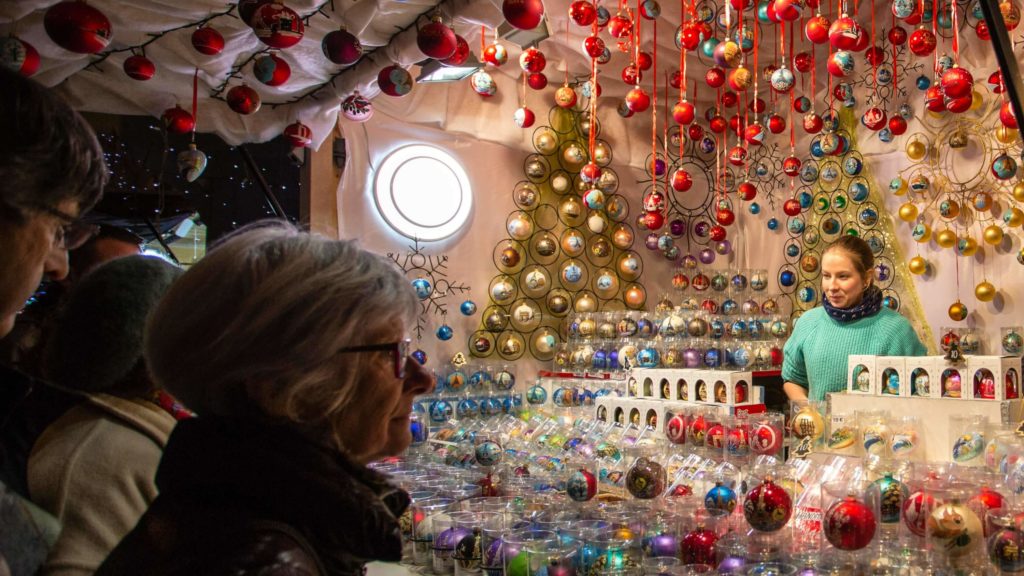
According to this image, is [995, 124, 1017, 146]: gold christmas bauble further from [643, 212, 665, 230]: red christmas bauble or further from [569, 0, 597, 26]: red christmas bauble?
[569, 0, 597, 26]: red christmas bauble

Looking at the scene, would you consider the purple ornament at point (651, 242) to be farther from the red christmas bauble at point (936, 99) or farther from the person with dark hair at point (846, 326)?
the person with dark hair at point (846, 326)

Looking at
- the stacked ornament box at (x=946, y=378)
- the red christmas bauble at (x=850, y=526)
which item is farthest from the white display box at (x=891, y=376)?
the red christmas bauble at (x=850, y=526)

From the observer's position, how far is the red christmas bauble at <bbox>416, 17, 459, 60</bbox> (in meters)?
3.25

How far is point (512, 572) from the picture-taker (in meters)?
1.80

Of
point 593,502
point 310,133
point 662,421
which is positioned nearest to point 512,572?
point 593,502

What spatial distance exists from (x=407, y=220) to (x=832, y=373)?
12.0 ft

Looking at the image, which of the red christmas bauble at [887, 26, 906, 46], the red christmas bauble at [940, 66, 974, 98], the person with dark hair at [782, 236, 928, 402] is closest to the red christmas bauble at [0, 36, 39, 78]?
the person with dark hair at [782, 236, 928, 402]

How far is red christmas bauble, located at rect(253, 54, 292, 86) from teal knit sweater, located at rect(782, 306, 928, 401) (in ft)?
9.11

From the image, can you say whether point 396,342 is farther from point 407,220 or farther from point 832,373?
point 407,220

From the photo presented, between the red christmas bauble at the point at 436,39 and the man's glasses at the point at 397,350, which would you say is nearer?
Answer: the man's glasses at the point at 397,350

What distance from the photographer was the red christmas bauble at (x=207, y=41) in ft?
10.8

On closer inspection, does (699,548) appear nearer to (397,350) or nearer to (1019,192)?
(397,350)

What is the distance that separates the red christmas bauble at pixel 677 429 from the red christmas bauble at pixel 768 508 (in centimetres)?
99

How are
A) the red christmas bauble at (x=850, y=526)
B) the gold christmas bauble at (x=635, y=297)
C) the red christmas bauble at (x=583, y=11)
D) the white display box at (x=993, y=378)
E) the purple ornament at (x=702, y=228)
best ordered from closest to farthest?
the red christmas bauble at (x=850, y=526) < the white display box at (x=993, y=378) < the red christmas bauble at (x=583, y=11) < the gold christmas bauble at (x=635, y=297) < the purple ornament at (x=702, y=228)
